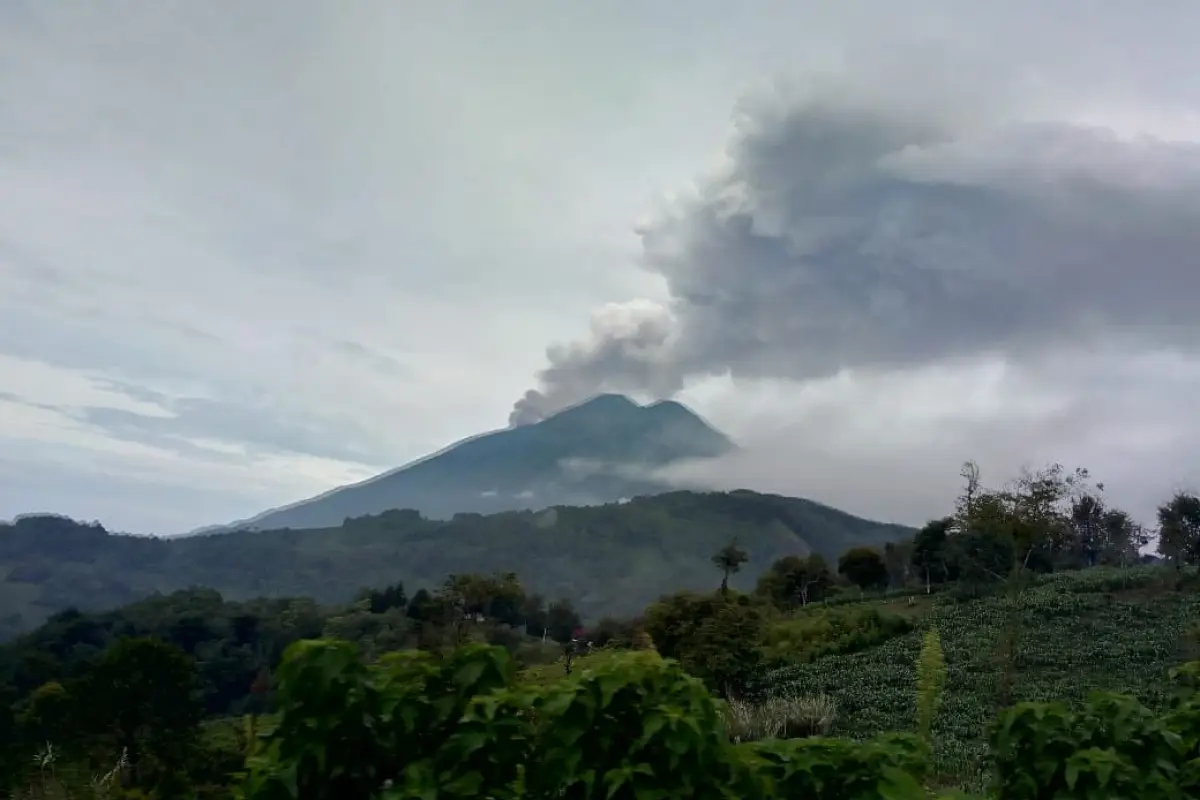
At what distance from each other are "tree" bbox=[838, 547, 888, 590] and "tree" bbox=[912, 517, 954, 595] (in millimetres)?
1871

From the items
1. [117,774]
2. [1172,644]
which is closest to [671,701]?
[117,774]

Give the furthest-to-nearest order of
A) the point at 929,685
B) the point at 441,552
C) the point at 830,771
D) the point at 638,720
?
the point at 441,552
the point at 929,685
the point at 830,771
the point at 638,720

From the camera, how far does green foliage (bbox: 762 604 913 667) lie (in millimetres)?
23577

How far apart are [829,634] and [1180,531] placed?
15.2 meters

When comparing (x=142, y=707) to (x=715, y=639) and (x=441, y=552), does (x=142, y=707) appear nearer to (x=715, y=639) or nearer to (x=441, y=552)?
(x=715, y=639)

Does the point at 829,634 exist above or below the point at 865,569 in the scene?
below

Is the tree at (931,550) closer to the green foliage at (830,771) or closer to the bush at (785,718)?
the bush at (785,718)

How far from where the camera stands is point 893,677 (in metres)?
19.4

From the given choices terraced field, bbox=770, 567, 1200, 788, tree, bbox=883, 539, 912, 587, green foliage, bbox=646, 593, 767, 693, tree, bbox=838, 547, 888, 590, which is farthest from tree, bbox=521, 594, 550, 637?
green foliage, bbox=646, 593, 767, 693

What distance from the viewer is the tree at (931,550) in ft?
126

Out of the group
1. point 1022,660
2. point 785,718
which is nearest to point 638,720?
point 785,718

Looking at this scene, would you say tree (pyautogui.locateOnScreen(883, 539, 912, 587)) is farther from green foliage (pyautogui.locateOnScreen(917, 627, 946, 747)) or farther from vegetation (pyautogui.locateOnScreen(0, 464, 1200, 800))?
green foliage (pyautogui.locateOnScreen(917, 627, 946, 747))

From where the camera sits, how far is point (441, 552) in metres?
108

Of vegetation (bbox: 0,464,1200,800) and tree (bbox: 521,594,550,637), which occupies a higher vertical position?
vegetation (bbox: 0,464,1200,800)
